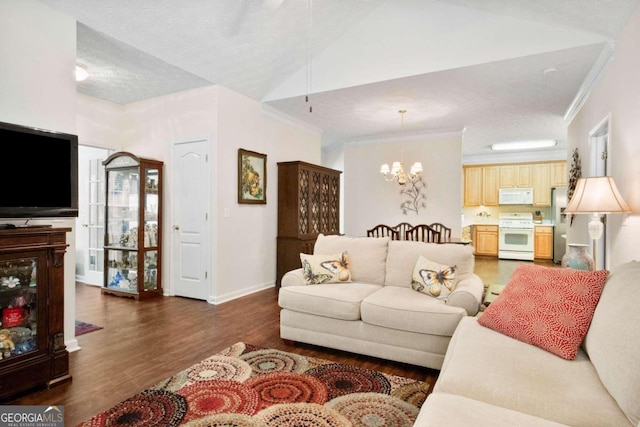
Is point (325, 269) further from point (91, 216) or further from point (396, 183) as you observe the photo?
point (91, 216)

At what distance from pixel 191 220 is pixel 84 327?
5.54ft

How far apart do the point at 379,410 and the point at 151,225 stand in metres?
3.92

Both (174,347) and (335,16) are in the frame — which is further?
(335,16)

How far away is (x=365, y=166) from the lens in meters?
7.22

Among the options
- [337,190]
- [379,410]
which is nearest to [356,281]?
[379,410]

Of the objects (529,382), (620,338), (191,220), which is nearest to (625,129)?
(620,338)

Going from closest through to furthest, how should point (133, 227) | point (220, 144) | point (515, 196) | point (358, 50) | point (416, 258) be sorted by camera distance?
point (416, 258)
point (358, 50)
point (220, 144)
point (133, 227)
point (515, 196)

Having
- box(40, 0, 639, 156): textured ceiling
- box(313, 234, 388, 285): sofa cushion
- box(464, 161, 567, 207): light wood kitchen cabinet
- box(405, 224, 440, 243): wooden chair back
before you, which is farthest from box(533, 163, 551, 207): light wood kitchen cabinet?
box(313, 234, 388, 285): sofa cushion

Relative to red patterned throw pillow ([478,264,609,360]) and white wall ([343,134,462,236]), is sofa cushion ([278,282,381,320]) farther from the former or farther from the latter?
white wall ([343,134,462,236])

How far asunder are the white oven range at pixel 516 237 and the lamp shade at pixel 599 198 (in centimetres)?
633

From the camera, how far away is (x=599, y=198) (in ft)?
8.20

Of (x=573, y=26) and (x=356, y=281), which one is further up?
(x=573, y=26)

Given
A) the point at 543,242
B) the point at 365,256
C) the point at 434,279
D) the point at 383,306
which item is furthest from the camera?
the point at 543,242

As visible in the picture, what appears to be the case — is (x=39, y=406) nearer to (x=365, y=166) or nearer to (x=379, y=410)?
(x=379, y=410)
